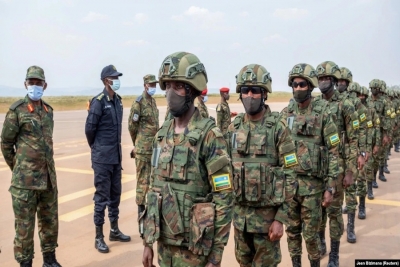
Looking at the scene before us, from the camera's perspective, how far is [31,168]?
4336mm

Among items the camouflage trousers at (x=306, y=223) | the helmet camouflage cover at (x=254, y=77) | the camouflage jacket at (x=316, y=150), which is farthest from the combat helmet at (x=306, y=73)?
the camouflage trousers at (x=306, y=223)

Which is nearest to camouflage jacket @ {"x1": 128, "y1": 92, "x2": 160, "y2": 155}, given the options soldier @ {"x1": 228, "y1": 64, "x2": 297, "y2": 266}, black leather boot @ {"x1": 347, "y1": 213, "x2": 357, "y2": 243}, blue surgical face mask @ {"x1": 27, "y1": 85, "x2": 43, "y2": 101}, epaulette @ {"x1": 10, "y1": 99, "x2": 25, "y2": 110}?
blue surgical face mask @ {"x1": 27, "y1": 85, "x2": 43, "y2": 101}

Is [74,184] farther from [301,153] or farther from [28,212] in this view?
[301,153]

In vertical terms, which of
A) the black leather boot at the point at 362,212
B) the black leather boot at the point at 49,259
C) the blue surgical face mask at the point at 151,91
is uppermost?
the blue surgical face mask at the point at 151,91

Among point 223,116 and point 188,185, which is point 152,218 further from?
point 223,116

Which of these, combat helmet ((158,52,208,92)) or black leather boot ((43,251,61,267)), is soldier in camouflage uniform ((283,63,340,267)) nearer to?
combat helmet ((158,52,208,92))

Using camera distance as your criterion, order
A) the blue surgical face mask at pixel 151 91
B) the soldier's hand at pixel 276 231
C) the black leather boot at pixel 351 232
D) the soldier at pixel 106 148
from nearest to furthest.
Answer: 1. the soldier's hand at pixel 276 231
2. the soldier at pixel 106 148
3. the black leather boot at pixel 351 232
4. the blue surgical face mask at pixel 151 91

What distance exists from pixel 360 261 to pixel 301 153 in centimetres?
175

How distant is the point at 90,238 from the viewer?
219 inches

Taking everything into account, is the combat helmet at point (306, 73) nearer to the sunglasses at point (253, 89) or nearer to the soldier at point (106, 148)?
the sunglasses at point (253, 89)

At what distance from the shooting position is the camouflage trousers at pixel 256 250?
353cm

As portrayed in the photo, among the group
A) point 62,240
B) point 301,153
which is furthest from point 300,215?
point 62,240

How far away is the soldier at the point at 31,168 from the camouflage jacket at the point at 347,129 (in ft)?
11.5

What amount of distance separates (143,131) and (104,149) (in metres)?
1.15
